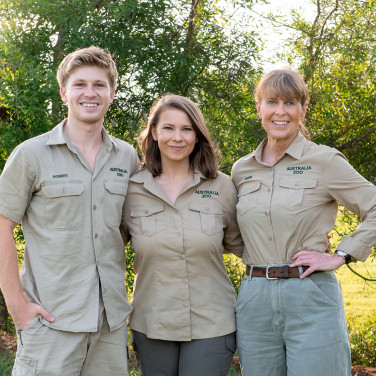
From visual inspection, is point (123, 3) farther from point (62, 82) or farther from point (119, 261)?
point (119, 261)

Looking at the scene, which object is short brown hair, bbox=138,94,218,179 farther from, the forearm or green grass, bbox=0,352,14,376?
green grass, bbox=0,352,14,376

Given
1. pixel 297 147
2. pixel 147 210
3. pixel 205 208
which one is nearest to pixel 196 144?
pixel 205 208

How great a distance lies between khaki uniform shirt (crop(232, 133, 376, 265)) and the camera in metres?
3.76

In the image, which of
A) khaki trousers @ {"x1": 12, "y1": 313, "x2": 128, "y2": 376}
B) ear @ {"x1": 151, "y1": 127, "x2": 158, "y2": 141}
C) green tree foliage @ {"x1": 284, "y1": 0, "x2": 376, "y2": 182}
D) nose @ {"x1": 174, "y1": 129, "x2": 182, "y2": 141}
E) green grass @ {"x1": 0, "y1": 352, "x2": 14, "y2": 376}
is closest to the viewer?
khaki trousers @ {"x1": 12, "y1": 313, "x2": 128, "y2": 376}

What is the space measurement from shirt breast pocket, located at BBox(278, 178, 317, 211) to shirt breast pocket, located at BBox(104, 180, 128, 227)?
3.00 feet

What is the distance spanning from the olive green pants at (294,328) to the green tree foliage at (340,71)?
2.81 m

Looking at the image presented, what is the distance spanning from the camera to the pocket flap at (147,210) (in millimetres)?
3955

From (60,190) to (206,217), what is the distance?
892 mm

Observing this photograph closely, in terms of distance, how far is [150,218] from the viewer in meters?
→ 3.95

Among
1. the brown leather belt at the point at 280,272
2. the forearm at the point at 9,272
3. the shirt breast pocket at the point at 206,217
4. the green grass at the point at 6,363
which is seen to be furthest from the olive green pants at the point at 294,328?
the green grass at the point at 6,363

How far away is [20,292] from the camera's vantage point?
3.60 meters

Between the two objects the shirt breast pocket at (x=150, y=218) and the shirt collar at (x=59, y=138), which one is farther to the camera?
the shirt breast pocket at (x=150, y=218)

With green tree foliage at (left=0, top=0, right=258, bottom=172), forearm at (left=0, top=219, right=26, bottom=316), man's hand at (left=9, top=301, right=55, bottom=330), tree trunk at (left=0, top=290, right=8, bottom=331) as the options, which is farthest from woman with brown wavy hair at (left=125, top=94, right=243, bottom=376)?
tree trunk at (left=0, top=290, right=8, bottom=331)

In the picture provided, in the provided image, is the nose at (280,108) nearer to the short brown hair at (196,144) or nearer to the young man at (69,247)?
the short brown hair at (196,144)
